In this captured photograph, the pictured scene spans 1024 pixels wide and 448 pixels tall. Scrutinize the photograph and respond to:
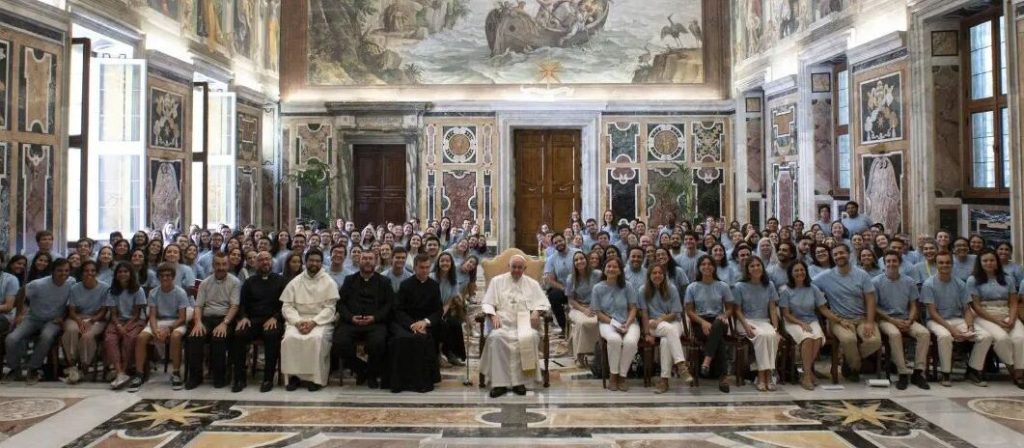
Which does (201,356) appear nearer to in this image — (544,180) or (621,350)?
(621,350)

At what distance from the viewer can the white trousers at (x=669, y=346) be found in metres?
6.52

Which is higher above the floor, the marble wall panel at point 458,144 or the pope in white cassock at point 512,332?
the marble wall panel at point 458,144

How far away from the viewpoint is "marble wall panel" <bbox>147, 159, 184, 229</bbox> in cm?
1108

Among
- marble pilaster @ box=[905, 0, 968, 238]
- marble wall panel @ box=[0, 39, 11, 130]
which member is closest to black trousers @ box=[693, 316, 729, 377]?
marble pilaster @ box=[905, 0, 968, 238]

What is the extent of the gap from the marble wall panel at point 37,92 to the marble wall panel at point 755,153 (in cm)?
1252

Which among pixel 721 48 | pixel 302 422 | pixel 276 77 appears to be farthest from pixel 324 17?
pixel 302 422

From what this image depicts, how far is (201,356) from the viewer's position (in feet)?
22.0

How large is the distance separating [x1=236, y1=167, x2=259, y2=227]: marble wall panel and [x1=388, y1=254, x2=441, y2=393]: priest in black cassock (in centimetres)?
845

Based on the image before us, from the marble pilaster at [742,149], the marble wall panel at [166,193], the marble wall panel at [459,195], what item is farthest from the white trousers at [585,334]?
the marble wall panel at [459,195]

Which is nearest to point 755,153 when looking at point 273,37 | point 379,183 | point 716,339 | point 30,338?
point 379,183

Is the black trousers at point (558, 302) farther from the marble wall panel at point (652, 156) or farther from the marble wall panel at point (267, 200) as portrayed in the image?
the marble wall panel at point (267, 200)

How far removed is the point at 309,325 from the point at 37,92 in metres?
4.93

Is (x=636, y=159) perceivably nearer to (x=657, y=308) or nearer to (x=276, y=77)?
(x=276, y=77)

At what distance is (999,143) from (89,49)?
1138cm
